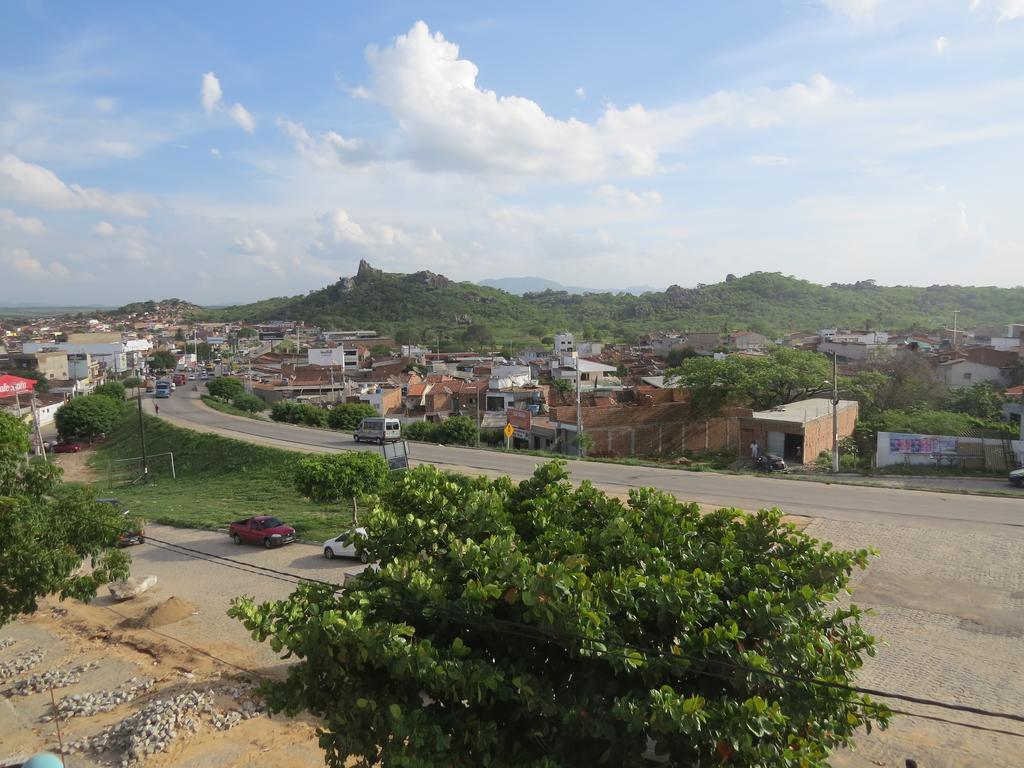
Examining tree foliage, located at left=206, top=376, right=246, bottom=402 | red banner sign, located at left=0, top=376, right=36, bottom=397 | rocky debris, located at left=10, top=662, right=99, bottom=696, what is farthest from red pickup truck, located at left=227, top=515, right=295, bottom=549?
tree foliage, located at left=206, top=376, right=246, bottom=402

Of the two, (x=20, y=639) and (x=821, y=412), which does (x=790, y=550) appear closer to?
(x=20, y=639)

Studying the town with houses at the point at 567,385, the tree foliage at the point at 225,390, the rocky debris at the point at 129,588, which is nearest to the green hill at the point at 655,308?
the town with houses at the point at 567,385

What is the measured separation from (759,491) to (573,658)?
709 inches

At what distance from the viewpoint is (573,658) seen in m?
5.65

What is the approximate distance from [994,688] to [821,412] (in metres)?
22.7

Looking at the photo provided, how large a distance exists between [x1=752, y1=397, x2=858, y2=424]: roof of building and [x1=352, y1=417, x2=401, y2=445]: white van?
1690cm

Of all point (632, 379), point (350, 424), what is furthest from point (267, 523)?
point (632, 379)

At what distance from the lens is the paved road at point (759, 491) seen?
62.1 ft

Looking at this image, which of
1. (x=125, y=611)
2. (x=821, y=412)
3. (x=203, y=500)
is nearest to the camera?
(x=125, y=611)

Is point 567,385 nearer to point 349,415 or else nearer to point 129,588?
point 349,415

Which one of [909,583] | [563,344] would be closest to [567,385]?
[909,583]

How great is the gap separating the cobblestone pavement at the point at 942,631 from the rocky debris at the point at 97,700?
1045 cm

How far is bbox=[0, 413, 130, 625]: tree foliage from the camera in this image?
9711 millimetres

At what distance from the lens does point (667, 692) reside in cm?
496
